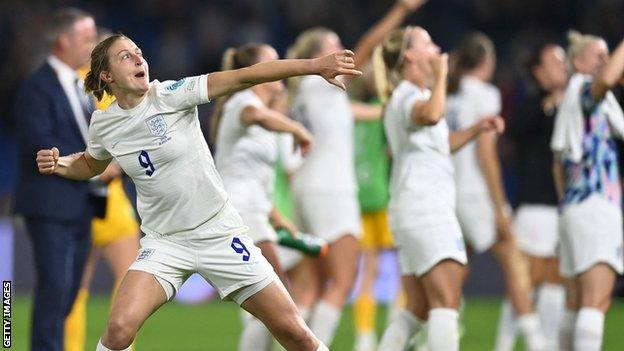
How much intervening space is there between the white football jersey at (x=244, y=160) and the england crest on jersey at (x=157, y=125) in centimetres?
160

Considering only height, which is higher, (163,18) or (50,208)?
(50,208)

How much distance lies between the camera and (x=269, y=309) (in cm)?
596

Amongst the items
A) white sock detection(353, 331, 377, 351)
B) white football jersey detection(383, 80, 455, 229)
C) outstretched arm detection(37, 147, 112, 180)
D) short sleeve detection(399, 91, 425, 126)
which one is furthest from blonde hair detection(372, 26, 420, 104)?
white sock detection(353, 331, 377, 351)

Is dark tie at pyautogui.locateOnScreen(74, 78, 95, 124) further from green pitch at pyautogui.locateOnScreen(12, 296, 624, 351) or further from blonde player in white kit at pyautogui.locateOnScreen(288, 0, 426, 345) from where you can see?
green pitch at pyautogui.locateOnScreen(12, 296, 624, 351)

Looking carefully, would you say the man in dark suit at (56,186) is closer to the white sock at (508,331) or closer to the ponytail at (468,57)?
the ponytail at (468,57)

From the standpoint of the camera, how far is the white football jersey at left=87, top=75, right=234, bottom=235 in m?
5.88

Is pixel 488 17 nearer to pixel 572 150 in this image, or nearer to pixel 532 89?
pixel 532 89

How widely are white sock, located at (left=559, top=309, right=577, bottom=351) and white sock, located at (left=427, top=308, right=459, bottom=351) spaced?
1.14m

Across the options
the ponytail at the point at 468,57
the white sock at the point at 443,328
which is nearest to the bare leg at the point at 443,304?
the white sock at the point at 443,328

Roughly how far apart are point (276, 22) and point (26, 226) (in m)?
11.2

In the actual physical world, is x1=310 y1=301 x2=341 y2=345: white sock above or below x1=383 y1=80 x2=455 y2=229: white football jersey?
below

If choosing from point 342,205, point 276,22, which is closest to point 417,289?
point 342,205

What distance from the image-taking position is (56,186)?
7.51 meters

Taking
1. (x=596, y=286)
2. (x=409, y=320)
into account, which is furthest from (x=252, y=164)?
(x=596, y=286)
